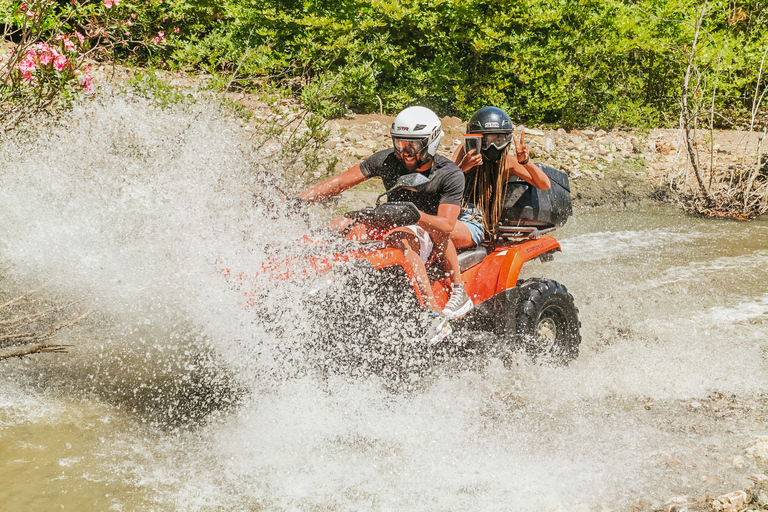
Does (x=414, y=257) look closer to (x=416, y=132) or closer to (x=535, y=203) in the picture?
(x=416, y=132)

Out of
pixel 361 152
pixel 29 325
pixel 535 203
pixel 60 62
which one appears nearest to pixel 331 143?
pixel 361 152

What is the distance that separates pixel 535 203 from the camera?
520cm

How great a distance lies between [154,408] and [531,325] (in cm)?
265

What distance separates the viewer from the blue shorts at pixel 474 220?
201 inches

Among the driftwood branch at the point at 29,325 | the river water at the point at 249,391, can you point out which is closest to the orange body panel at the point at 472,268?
the river water at the point at 249,391

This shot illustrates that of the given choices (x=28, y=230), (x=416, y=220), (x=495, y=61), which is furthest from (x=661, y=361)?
(x=495, y=61)

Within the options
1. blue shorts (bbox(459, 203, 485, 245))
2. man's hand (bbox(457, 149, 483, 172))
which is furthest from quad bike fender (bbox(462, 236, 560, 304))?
man's hand (bbox(457, 149, 483, 172))

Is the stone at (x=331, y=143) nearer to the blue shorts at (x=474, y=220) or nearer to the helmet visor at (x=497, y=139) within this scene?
the blue shorts at (x=474, y=220)

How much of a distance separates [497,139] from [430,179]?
2.69 feet

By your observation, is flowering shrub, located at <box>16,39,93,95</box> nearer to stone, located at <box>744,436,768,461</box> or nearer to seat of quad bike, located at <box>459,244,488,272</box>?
seat of quad bike, located at <box>459,244,488,272</box>

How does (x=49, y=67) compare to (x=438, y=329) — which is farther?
(x=49, y=67)

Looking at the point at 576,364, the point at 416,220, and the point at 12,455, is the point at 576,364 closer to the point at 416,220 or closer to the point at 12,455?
the point at 416,220

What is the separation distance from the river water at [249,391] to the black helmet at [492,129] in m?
1.58

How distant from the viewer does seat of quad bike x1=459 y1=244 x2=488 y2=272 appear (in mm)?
4866
